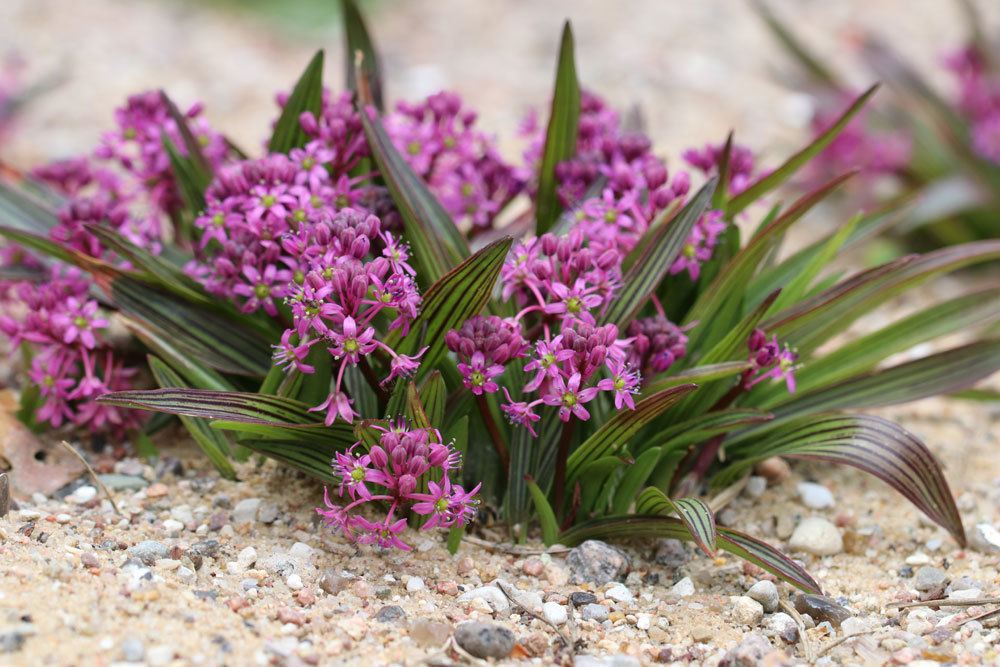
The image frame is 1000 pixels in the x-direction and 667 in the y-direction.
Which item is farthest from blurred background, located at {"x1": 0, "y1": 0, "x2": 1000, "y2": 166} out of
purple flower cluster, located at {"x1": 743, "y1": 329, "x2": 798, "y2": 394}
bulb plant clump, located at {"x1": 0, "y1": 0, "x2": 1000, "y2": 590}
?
purple flower cluster, located at {"x1": 743, "y1": 329, "x2": 798, "y2": 394}

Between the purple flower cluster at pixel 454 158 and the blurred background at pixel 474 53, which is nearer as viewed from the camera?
the purple flower cluster at pixel 454 158

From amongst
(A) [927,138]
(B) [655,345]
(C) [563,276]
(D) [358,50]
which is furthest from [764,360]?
(A) [927,138]

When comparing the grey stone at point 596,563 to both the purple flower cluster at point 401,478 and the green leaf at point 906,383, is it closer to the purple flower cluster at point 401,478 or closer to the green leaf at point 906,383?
the purple flower cluster at point 401,478

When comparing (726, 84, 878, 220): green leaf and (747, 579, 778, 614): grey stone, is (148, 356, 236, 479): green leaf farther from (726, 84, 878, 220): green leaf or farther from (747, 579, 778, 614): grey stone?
(726, 84, 878, 220): green leaf

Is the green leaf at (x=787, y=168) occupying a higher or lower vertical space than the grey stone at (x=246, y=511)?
higher

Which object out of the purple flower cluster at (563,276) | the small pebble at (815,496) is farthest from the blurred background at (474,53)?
the purple flower cluster at (563,276)

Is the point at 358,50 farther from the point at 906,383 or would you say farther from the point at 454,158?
the point at 906,383
